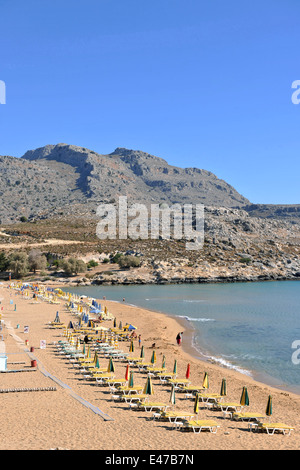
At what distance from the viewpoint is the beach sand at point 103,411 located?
12.2 meters

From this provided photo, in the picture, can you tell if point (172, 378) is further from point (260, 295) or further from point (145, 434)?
point (260, 295)

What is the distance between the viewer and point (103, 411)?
1530cm

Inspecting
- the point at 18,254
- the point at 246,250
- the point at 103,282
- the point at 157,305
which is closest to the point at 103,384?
the point at 157,305

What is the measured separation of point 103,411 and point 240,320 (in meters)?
28.5

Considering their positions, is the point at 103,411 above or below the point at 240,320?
above

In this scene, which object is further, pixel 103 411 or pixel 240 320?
pixel 240 320

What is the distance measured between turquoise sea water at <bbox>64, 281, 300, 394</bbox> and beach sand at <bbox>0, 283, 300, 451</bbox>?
7.08ft

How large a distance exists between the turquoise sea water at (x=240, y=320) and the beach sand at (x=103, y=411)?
2159 millimetres

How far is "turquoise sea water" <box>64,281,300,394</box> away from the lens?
1001 inches

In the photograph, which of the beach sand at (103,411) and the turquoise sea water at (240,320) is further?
the turquoise sea water at (240,320)

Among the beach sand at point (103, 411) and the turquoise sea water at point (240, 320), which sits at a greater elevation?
the beach sand at point (103, 411)

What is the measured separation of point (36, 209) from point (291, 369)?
15750 cm

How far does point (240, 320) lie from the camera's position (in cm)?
4169

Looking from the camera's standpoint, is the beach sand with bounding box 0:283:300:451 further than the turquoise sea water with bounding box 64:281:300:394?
No
